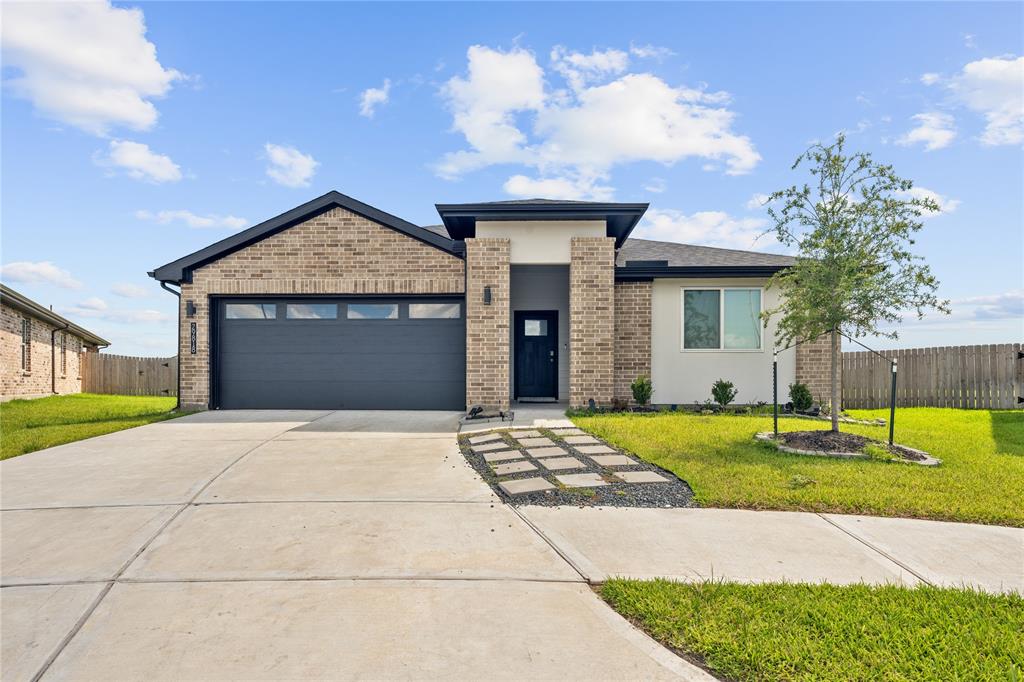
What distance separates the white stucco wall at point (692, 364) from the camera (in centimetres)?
1213

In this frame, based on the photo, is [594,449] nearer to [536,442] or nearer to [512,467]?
[536,442]

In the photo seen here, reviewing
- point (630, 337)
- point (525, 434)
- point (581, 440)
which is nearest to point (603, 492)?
point (581, 440)

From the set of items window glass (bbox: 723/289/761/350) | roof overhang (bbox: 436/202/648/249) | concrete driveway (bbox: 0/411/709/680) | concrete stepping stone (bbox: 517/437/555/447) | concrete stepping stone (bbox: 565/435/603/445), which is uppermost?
roof overhang (bbox: 436/202/648/249)

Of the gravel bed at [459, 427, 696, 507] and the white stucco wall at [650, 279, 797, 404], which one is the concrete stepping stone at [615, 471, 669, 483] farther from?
the white stucco wall at [650, 279, 797, 404]

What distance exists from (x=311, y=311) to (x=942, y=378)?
1605cm

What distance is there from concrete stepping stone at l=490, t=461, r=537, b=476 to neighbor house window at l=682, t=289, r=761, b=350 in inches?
269

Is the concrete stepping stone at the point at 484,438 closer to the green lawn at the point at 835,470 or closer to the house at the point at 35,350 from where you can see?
the green lawn at the point at 835,470

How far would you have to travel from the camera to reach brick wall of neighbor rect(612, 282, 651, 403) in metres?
12.0

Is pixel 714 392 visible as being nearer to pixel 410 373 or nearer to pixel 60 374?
pixel 410 373

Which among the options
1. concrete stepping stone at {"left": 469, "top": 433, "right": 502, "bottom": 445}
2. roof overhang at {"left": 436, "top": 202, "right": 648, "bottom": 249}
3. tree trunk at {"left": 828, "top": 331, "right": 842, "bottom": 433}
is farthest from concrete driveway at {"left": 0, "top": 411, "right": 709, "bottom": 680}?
roof overhang at {"left": 436, "top": 202, "right": 648, "bottom": 249}

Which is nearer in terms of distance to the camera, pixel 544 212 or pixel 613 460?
pixel 613 460

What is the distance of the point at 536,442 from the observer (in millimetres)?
7840

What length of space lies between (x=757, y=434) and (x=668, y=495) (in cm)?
364

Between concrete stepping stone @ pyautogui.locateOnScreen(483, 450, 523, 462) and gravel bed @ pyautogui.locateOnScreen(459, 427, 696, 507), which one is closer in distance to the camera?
gravel bed @ pyautogui.locateOnScreen(459, 427, 696, 507)
